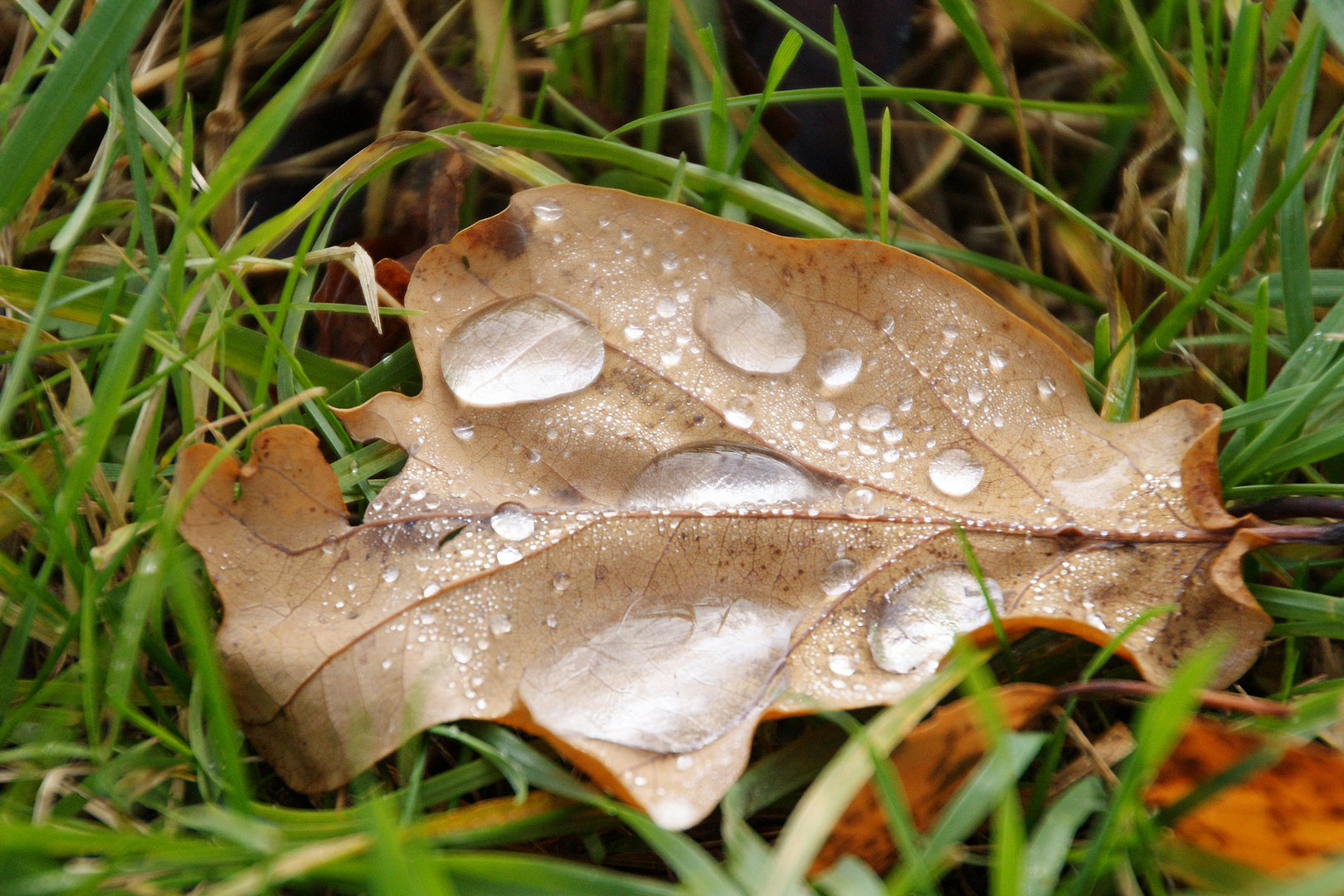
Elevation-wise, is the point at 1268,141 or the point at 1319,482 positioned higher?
the point at 1268,141

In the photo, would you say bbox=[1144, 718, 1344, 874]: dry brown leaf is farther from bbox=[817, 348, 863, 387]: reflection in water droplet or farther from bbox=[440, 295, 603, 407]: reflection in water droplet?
bbox=[440, 295, 603, 407]: reflection in water droplet

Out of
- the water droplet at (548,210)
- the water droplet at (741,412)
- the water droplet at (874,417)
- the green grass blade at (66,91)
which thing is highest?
the green grass blade at (66,91)

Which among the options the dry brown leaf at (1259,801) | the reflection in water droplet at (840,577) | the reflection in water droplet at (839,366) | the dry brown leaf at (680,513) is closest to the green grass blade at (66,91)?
the dry brown leaf at (680,513)

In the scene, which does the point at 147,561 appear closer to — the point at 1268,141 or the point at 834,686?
the point at 834,686

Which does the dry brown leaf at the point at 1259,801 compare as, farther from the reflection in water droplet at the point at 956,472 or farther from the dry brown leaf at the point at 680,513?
the reflection in water droplet at the point at 956,472

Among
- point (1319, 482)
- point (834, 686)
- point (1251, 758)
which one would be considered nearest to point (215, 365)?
point (834, 686)

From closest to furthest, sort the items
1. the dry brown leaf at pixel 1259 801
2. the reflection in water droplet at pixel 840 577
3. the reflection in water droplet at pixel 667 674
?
the dry brown leaf at pixel 1259 801 < the reflection in water droplet at pixel 667 674 < the reflection in water droplet at pixel 840 577
